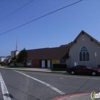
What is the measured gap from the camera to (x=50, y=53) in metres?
48.6

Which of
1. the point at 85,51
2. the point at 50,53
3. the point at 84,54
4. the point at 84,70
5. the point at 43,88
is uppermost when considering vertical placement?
the point at 50,53

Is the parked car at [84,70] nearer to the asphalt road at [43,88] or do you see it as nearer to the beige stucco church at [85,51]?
the beige stucco church at [85,51]

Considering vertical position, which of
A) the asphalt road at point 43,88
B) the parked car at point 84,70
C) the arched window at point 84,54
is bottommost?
the asphalt road at point 43,88

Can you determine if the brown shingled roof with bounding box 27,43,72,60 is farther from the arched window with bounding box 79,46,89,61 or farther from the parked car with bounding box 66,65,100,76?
the parked car with bounding box 66,65,100,76

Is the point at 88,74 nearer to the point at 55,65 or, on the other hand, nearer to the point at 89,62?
the point at 89,62

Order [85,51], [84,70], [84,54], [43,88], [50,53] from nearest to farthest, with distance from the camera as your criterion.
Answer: [43,88], [84,70], [85,51], [84,54], [50,53]

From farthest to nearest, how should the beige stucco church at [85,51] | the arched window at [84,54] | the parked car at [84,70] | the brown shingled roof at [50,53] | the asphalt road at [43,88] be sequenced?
the brown shingled roof at [50,53] → the arched window at [84,54] → the beige stucco church at [85,51] → the parked car at [84,70] → the asphalt road at [43,88]

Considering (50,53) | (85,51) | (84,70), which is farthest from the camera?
(50,53)

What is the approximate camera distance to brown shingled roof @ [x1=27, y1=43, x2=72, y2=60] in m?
44.9

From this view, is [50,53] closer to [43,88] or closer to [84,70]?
[84,70]

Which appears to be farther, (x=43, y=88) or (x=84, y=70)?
(x=84, y=70)

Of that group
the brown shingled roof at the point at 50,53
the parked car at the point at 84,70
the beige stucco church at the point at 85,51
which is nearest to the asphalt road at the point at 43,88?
the parked car at the point at 84,70

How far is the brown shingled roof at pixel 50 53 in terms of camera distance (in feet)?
147

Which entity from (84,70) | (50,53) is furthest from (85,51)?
(50,53)
